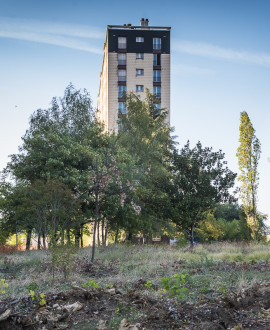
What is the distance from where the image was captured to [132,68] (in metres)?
42.5

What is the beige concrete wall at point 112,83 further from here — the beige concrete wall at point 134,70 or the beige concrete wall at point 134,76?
the beige concrete wall at point 134,70

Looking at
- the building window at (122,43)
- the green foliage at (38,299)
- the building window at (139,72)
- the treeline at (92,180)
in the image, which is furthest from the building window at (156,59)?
the green foliage at (38,299)

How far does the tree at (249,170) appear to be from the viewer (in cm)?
2686

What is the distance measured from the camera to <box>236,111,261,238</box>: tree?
26.9 meters

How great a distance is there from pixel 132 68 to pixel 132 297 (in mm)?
39223

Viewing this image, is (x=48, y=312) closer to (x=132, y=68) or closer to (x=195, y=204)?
(x=195, y=204)

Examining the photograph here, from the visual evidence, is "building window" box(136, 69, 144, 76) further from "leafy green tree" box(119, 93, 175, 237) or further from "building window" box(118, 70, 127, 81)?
"leafy green tree" box(119, 93, 175, 237)

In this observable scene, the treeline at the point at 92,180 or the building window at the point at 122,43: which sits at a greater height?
the building window at the point at 122,43

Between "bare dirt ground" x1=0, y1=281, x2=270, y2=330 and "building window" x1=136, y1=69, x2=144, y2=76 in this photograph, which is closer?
"bare dirt ground" x1=0, y1=281, x2=270, y2=330

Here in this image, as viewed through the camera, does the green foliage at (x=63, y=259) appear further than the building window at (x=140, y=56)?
No

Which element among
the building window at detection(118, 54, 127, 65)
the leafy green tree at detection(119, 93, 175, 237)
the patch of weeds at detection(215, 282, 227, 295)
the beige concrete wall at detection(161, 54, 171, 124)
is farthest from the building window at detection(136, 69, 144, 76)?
the patch of weeds at detection(215, 282, 227, 295)

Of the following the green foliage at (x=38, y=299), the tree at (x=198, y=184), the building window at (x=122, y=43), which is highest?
the building window at (x=122, y=43)

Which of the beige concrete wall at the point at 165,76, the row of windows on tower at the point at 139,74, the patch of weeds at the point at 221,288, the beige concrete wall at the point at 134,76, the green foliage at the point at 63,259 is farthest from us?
the beige concrete wall at the point at 165,76

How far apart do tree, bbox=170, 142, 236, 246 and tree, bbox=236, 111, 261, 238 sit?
7491mm
